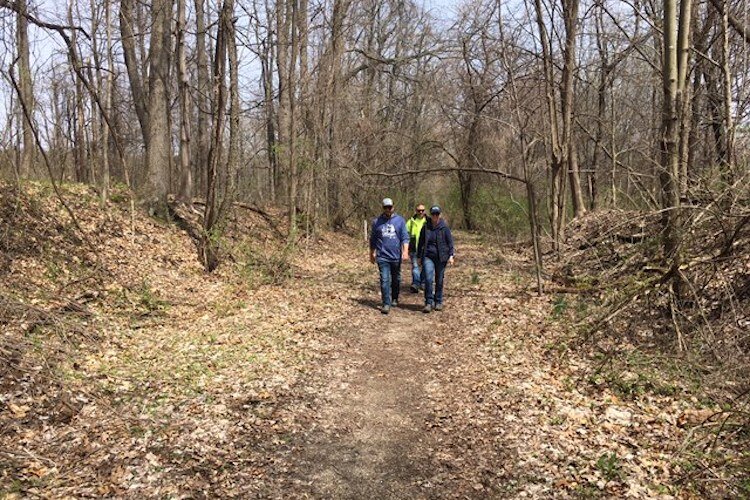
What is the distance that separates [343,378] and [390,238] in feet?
11.2

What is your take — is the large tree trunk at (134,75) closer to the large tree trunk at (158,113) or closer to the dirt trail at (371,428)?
the large tree trunk at (158,113)

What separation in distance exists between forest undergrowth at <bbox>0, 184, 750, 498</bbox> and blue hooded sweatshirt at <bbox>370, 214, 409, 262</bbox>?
1.12 m

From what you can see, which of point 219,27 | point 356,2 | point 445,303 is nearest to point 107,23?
point 219,27

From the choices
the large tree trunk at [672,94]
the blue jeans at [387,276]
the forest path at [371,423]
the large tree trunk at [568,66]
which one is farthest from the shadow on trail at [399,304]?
the large tree trunk at [672,94]

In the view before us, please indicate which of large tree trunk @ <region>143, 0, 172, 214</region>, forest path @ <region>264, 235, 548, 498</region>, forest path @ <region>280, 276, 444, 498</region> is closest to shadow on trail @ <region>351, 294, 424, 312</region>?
forest path @ <region>264, 235, 548, 498</region>

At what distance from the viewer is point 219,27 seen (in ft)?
34.3

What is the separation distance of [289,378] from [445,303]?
15.3 feet

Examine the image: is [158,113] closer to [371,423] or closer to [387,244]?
[387,244]

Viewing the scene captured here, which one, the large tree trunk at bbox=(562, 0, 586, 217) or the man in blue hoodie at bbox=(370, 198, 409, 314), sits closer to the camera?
the man in blue hoodie at bbox=(370, 198, 409, 314)

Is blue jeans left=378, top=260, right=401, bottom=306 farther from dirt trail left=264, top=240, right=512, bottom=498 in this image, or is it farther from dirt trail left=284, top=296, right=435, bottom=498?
dirt trail left=284, top=296, right=435, bottom=498

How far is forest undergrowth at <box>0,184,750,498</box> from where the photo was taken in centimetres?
390

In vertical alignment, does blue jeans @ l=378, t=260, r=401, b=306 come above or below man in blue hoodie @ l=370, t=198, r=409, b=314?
below

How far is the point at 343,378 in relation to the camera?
236 inches

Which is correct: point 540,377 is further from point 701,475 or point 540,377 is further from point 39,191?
point 39,191
